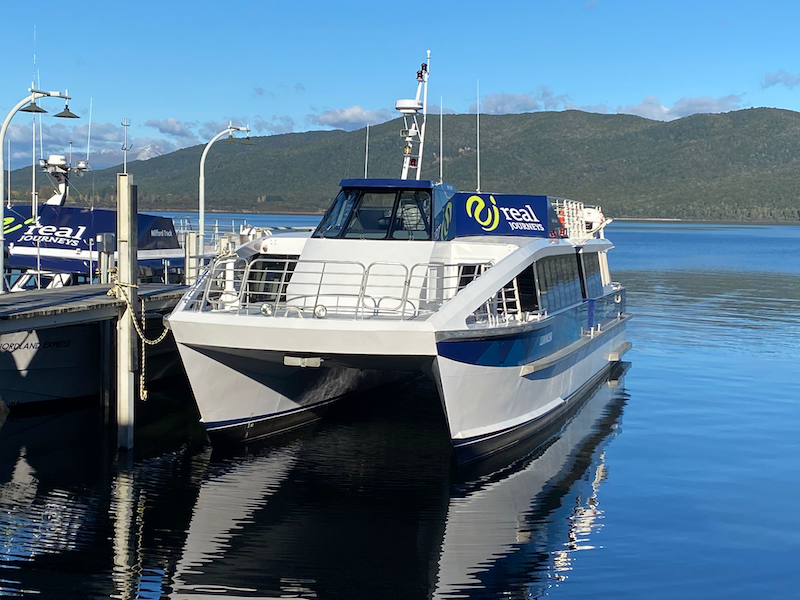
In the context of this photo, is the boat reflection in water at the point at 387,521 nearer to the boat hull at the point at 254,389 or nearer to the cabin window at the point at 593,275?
the boat hull at the point at 254,389

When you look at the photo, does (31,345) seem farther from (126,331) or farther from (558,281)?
(558,281)

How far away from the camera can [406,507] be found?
1069 cm

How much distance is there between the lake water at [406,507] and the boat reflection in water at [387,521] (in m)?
0.03

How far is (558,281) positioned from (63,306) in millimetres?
7257

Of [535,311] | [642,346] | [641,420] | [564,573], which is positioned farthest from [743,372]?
[564,573]

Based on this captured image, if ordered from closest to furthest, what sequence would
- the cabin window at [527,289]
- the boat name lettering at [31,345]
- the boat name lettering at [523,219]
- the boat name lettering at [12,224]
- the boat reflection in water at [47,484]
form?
the boat reflection in water at [47,484], the cabin window at [527,289], the boat name lettering at [31,345], the boat name lettering at [523,219], the boat name lettering at [12,224]

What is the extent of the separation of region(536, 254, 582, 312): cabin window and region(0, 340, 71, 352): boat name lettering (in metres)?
7.46

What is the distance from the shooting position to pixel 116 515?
1014cm

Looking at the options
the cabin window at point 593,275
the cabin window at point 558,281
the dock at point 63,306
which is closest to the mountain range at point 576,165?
the cabin window at point 593,275

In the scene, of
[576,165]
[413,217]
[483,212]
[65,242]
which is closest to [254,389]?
[413,217]

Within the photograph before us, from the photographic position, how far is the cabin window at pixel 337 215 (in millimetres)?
13484

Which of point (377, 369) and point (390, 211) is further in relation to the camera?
point (390, 211)

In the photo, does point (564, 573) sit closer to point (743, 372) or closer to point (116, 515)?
point (116, 515)

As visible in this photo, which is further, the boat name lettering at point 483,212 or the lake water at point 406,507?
the boat name lettering at point 483,212
